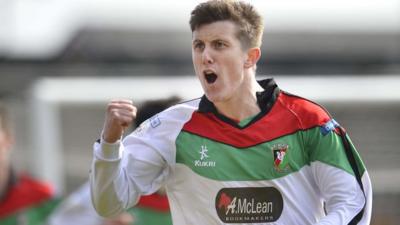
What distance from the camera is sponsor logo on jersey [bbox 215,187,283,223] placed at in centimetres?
752

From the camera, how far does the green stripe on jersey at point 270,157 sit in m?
7.48

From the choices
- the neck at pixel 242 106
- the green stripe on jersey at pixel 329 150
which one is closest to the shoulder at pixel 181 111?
the neck at pixel 242 106

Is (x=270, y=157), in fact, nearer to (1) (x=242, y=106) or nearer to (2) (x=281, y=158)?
(2) (x=281, y=158)

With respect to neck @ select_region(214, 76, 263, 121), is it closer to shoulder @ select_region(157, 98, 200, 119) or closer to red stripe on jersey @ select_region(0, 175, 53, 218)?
A: shoulder @ select_region(157, 98, 200, 119)

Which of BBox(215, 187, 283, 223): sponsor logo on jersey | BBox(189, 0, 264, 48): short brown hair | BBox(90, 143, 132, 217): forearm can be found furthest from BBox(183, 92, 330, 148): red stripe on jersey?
BBox(90, 143, 132, 217): forearm

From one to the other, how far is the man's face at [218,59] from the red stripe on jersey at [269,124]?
0.16 metres

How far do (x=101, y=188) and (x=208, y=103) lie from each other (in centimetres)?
73

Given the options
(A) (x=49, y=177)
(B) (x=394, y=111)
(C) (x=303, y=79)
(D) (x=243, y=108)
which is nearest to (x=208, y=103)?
(D) (x=243, y=108)

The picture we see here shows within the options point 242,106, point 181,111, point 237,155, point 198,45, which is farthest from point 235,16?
point 237,155

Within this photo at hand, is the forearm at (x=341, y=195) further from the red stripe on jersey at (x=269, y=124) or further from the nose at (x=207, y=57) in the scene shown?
the nose at (x=207, y=57)

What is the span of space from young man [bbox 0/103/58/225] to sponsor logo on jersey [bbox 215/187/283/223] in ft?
14.2

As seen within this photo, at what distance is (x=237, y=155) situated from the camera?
7.55m

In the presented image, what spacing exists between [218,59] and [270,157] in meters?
0.54

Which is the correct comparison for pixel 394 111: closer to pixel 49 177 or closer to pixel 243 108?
pixel 49 177
